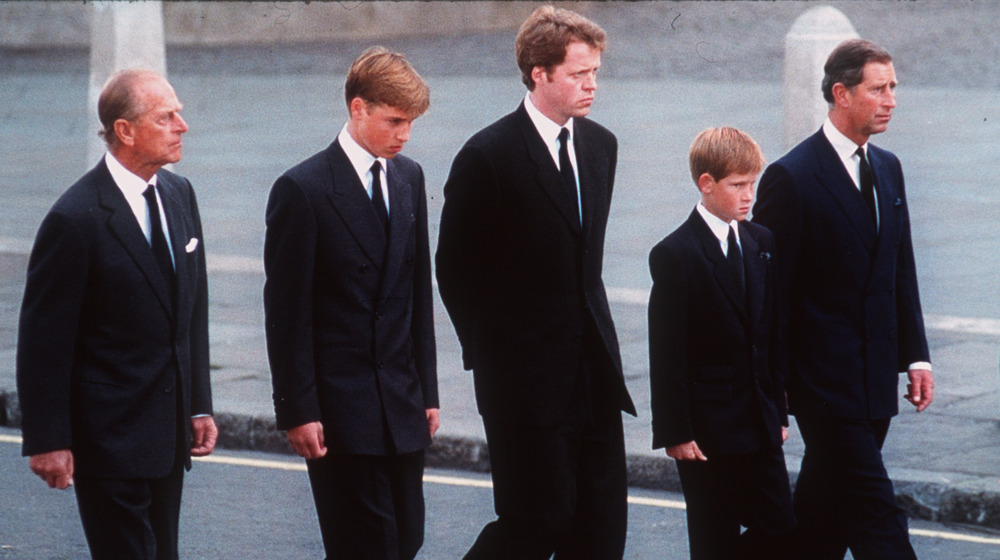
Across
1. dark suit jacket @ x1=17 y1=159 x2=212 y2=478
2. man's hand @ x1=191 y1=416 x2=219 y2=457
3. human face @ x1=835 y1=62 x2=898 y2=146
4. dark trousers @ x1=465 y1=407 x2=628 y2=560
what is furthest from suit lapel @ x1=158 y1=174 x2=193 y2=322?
human face @ x1=835 y1=62 x2=898 y2=146

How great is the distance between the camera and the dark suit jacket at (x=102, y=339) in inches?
153

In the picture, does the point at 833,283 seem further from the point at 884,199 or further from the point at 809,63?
the point at 809,63

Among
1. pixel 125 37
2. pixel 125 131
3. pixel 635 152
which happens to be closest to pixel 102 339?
pixel 125 131

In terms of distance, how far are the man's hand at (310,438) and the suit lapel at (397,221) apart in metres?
0.39

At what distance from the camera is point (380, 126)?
13.6ft

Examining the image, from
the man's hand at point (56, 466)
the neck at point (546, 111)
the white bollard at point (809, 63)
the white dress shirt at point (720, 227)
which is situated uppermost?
the white bollard at point (809, 63)

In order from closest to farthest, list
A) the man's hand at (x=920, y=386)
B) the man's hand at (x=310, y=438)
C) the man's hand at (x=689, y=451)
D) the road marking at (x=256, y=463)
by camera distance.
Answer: the man's hand at (x=310, y=438) → the man's hand at (x=689, y=451) → the man's hand at (x=920, y=386) → the road marking at (x=256, y=463)

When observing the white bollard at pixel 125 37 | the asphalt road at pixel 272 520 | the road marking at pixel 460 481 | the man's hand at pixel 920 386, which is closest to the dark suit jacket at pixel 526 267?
the man's hand at pixel 920 386

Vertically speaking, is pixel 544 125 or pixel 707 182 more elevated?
pixel 544 125

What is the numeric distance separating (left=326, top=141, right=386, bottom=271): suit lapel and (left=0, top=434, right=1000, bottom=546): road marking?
2.18 metres

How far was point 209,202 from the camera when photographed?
14008mm

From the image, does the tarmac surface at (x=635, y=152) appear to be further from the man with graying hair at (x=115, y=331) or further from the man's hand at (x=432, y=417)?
the man with graying hair at (x=115, y=331)

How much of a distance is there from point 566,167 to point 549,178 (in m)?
0.07

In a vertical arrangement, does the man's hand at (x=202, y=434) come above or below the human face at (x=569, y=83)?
below
